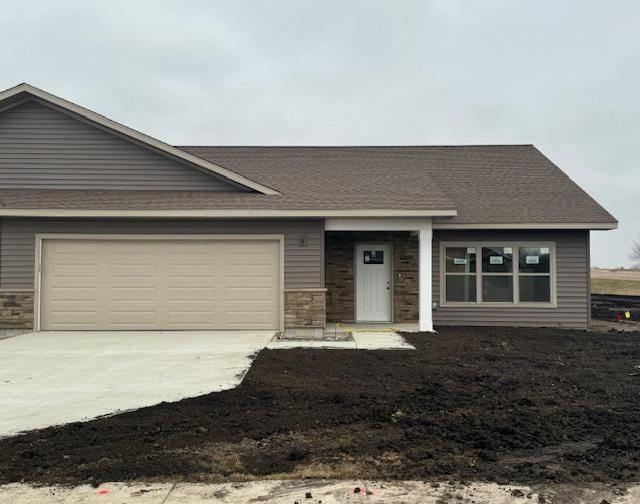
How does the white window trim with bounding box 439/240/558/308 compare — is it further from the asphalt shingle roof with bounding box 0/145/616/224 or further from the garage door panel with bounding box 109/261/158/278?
the garage door panel with bounding box 109/261/158/278

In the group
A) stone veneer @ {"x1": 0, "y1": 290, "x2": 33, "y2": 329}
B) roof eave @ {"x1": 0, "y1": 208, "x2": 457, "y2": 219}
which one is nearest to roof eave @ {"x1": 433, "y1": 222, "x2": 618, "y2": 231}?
roof eave @ {"x1": 0, "y1": 208, "x2": 457, "y2": 219}

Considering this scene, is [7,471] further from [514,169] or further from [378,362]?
[514,169]

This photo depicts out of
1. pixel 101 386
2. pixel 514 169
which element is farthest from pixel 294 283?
pixel 514 169

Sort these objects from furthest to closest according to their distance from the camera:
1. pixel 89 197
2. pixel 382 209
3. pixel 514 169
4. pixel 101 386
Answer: pixel 514 169 < pixel 89 197 < pixel 382 209 < pixel 101 386

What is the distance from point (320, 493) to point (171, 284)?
8.42 m

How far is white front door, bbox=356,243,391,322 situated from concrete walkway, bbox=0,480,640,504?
30.2ft

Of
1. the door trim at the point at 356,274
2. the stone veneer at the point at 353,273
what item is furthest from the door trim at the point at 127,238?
the door trim at the point at 356,274

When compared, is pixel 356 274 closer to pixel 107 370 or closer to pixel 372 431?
pixel 107 370

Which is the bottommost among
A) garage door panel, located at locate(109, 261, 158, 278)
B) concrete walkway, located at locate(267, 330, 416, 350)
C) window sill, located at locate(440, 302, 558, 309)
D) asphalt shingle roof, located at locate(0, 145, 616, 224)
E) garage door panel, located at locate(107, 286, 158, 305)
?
concrete walkway, located at locate(267, 330, 416, 350)

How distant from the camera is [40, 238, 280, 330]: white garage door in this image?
11297 mm

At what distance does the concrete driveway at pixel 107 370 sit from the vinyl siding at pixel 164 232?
1426 millimetres

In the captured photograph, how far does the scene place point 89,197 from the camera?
11.5 meters

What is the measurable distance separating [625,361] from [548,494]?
6.03m

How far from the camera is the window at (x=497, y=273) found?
1295 centimetres
